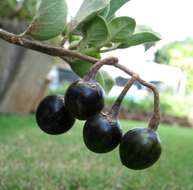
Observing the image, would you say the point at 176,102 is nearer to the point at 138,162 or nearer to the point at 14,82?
the point at 14,82

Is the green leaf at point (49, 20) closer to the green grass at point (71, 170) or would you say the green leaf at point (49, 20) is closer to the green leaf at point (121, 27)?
the green leaf at point (121, 27)

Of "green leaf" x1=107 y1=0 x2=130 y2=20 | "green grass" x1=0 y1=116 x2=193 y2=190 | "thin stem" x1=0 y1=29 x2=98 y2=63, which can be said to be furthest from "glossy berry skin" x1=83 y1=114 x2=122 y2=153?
"green grass" x1=0 y1=116 x2=193 y2=190

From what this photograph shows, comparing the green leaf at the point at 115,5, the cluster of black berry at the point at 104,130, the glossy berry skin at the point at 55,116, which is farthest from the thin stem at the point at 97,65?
the green leaf at the point at 115,5

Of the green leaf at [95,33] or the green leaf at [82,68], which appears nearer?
the green leaf at [95,33]

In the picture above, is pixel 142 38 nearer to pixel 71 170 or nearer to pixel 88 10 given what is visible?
pixel 88 10

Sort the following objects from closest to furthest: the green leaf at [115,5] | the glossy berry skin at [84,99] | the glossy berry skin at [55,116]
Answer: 1. the glossy berry skin at [84,99]
2. the glossy berry skin at [55,116]
3. the green leaf at [115,5]

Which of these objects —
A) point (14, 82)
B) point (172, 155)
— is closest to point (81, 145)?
point (172, 155)
